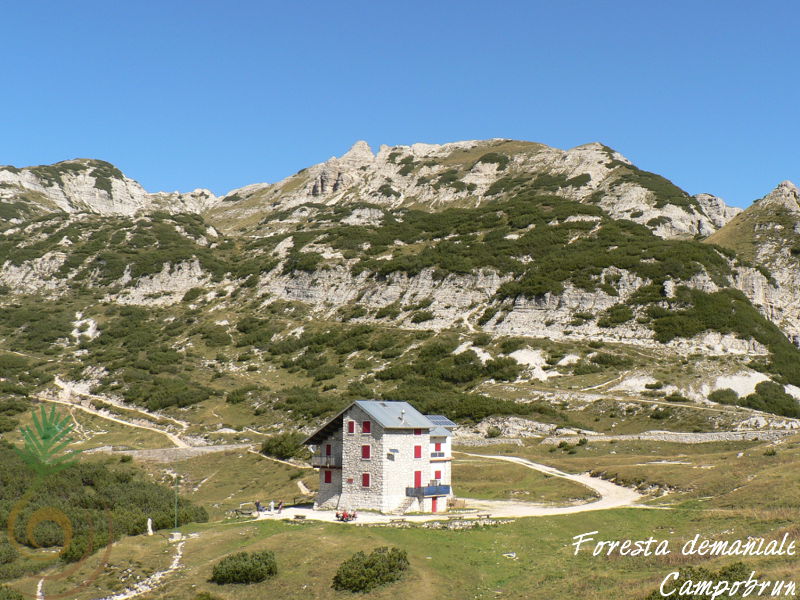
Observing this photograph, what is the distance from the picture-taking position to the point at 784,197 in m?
159

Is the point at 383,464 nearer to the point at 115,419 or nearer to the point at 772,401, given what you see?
the point at 115,419

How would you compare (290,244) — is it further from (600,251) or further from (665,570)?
(665,570)

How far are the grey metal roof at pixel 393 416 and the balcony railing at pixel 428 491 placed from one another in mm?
4135

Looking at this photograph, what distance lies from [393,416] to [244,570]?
18.8m

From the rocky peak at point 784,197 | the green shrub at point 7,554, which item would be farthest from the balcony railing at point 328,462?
the rocky peak at point 784,197

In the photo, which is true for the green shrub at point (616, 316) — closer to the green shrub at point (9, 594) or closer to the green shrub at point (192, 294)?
the green shrub at point (192, 294)

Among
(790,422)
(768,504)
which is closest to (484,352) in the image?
(790,422)

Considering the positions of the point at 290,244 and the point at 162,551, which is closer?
the point at 162,551

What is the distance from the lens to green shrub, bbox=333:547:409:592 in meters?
29.0

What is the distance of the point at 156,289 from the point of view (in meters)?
166

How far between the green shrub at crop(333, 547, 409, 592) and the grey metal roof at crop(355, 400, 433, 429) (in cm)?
1554

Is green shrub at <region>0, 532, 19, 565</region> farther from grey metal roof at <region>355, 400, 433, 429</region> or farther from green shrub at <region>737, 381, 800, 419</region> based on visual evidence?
green shrub at <region>737, 381, 800, 419</region>

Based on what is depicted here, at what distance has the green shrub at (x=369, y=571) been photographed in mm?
28984

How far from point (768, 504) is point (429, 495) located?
20040 mm
